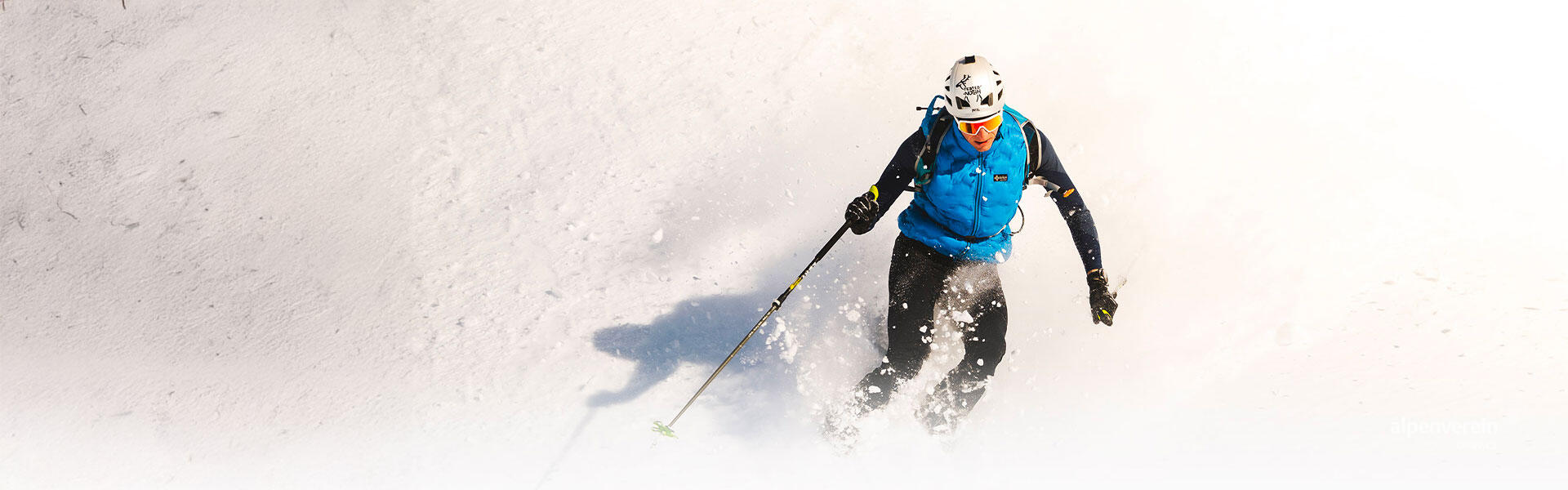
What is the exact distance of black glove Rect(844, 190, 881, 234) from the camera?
401 cm

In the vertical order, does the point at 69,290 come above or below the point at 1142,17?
below

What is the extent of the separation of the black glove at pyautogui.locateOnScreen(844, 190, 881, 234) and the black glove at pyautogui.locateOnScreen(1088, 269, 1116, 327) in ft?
3.74

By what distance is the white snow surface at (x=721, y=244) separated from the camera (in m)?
5.12

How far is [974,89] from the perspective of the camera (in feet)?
11.7

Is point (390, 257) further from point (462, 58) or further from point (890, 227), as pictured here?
point (890, 227)

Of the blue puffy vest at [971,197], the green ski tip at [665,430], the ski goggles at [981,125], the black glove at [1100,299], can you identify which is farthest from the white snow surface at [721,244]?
the ski goggles at [981,125]

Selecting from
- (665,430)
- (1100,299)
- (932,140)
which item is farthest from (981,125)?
(665,430)

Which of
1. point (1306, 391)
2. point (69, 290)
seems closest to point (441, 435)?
A: point (69, 290)

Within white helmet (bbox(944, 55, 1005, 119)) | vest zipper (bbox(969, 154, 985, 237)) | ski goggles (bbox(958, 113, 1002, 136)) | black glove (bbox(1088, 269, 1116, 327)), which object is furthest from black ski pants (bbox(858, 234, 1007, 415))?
white helmet (bbox(944, 55, 1005, 119))

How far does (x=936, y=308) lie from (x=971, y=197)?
0.73 metres

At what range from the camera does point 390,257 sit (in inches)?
221

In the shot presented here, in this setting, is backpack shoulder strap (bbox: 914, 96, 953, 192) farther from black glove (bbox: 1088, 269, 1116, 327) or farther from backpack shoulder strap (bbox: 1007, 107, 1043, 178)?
black glove (bbox: 1088, 269, 1116, 327)

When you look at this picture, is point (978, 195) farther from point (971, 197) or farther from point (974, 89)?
point (974, 89)

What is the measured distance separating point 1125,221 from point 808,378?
8.73 ft
